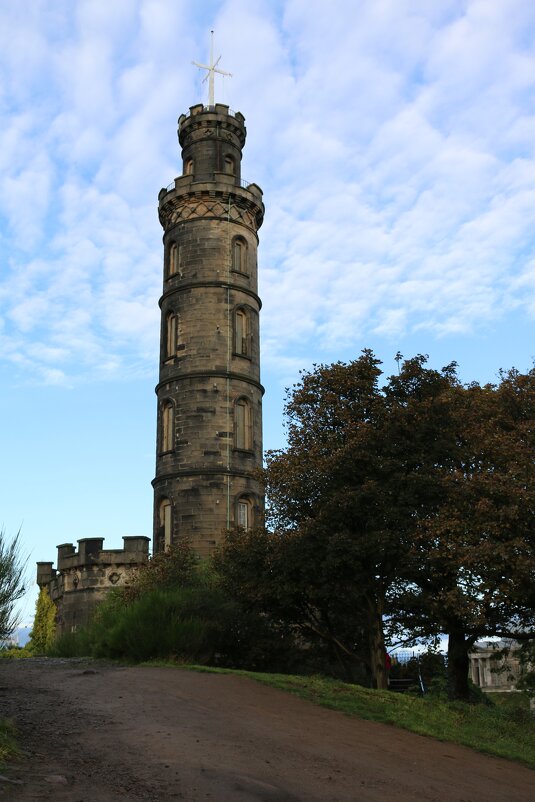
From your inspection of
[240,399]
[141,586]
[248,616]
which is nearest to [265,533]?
[248,616]

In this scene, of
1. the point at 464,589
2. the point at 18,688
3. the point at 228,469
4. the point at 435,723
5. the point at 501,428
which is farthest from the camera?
the point at 228,469

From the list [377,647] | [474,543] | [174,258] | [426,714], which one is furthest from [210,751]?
[174,258]

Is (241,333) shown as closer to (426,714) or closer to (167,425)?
(167,425)

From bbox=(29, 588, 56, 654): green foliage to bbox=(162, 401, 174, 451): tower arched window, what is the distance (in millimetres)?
8877

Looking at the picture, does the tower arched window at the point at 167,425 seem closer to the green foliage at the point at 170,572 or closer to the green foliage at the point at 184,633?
the green foliage at the point at 170,572

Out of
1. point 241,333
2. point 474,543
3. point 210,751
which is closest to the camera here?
point 210,751

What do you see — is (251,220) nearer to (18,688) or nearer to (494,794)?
(18,688)

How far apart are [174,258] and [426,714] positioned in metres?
24.7

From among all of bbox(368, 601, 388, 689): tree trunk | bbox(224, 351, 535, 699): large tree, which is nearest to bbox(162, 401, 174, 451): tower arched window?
bbox(224, 351, 535, 699): large tree

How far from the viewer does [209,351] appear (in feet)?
108

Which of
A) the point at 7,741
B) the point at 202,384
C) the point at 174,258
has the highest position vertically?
the point at 174,258

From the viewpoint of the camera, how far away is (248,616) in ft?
69.2

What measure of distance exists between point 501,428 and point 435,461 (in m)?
3.20

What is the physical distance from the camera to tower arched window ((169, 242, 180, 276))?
116ft
